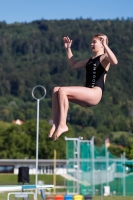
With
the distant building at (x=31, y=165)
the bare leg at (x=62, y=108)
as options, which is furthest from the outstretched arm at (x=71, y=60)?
the distant building at (x=31, y=165)

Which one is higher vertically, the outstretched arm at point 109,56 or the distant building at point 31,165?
the distant building at point 31,165

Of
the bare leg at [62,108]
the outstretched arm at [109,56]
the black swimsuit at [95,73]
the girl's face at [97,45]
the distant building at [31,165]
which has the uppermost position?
the distant building at [31,165]

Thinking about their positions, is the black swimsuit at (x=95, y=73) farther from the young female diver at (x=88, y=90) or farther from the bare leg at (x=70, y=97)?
the bare leg at (x=70, y=97)

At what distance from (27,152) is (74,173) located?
64.3m

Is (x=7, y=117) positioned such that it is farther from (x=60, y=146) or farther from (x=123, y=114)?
(x=60, y=146)

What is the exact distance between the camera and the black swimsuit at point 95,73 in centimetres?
878

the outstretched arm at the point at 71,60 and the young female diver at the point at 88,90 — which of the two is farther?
the outstretched arm at the point at 71,60

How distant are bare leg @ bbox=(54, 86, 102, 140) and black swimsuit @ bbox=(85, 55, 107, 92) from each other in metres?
0.19

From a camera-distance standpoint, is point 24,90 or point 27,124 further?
point 24,90

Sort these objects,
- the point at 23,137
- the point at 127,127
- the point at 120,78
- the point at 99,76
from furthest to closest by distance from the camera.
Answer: the point at 120,78 → the point at 127,127 → the point at 23,137 → the point at 99,76

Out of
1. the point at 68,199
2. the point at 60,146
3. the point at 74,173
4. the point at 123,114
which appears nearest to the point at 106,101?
the point at 123,114

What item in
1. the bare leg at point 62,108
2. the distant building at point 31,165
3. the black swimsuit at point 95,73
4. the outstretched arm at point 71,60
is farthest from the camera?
the distant building at point 31,165

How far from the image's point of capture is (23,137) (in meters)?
96.0

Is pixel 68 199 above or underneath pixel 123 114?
underneath
